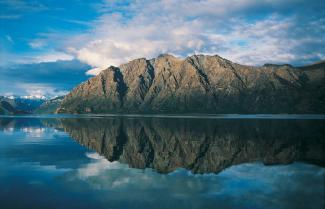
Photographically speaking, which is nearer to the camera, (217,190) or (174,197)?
(174,197)

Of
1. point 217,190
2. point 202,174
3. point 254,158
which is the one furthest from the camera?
point 254,158

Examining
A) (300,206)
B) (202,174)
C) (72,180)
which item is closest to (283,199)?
(300,206)

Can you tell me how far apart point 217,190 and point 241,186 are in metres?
3.53

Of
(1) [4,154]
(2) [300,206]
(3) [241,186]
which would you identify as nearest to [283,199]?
(2) [300,206]

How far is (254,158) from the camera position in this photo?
5506cm

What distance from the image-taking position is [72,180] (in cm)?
3766

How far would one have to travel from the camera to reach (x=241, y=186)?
35.2m

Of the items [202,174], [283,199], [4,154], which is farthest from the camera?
[4,154]

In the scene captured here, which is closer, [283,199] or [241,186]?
[283,199]

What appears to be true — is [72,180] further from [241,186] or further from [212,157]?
[212,157]

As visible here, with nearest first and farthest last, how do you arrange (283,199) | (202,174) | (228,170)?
(283,199)
(202,174)
(228,170)

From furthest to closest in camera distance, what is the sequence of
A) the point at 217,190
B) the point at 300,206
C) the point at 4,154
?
the point at 4,154 → the point at 217,190 → the point at 300,206

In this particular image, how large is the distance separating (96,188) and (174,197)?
8.63 m

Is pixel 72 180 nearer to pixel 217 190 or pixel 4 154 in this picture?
pixel 217 190
